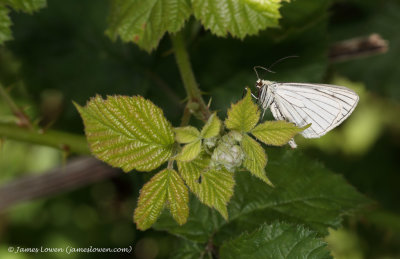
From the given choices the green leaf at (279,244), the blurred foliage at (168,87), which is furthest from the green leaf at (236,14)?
the green leaf at (279,244)

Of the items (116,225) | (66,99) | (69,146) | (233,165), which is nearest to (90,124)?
(233,165)

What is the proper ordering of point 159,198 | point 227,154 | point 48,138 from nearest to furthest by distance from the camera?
point 227,154 → point 159,198 → point 48,138

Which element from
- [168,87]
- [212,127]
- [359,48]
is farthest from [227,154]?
A: [359,48]

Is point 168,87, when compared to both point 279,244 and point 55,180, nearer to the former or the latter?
point 55,180

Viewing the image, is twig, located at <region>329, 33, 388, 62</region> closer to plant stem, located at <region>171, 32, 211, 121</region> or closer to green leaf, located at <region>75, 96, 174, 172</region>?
plant stem, located at <region>171, 32, 211, 121</region>

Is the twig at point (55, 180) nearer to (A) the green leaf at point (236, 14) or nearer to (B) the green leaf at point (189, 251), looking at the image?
(B) the green leaf at point (189, 251)

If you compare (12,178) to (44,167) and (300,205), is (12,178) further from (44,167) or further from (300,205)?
(300,205)

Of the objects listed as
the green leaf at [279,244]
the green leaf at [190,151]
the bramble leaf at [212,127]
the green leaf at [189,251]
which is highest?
the bramble leaf at [212,127]
